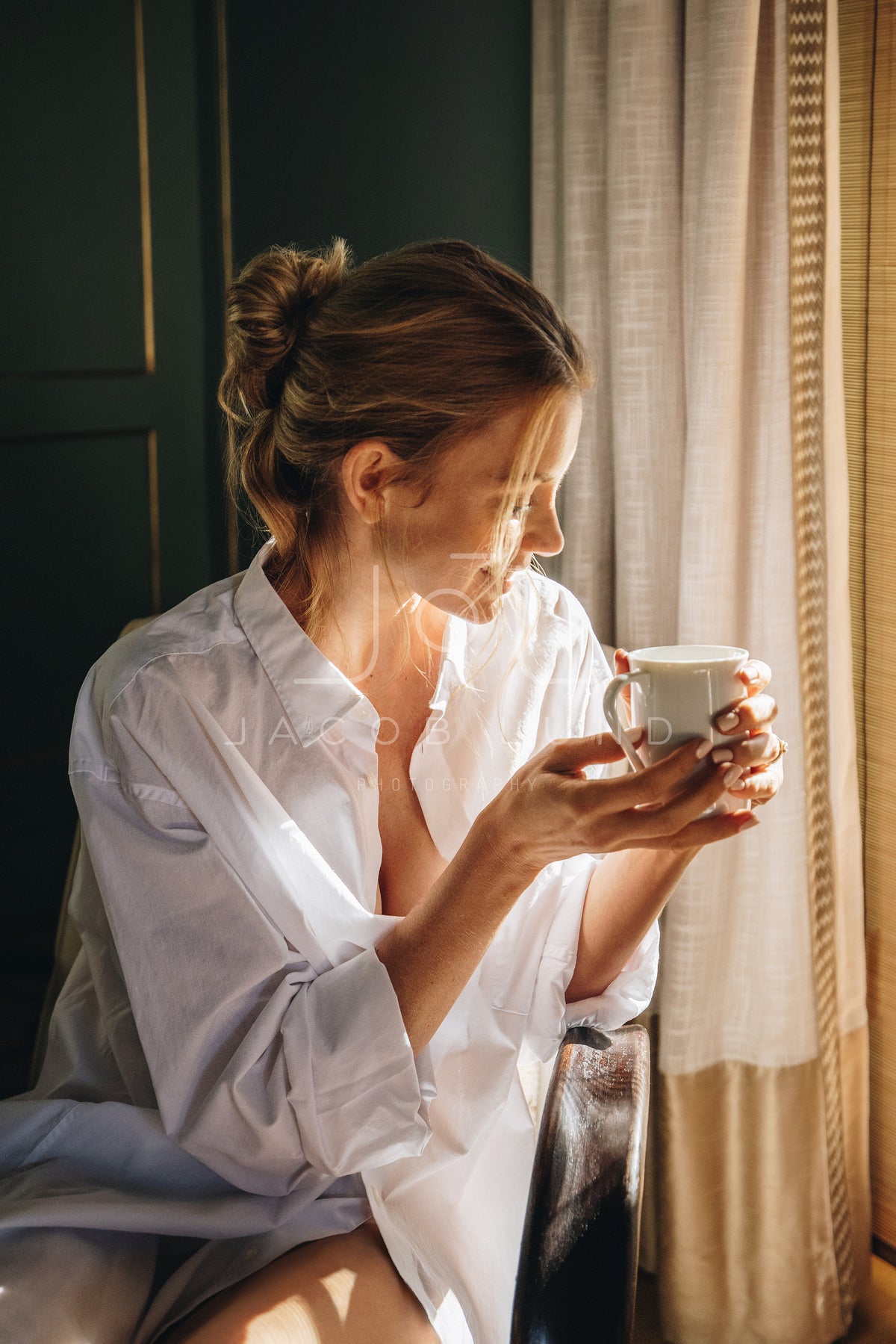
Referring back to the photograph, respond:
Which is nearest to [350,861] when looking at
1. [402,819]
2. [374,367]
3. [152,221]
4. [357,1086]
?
[402,819]

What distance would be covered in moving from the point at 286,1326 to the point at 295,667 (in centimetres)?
59

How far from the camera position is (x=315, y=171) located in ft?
6.48

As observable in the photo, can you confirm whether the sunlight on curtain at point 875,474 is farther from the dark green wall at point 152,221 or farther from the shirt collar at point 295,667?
the shirt collar at point 295,667

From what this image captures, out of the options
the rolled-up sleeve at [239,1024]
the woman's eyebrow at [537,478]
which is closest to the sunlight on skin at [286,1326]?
the rolled-up sleeve at [239,1024]

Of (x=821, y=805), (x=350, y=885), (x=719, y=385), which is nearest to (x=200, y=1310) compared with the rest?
(x=350, y=885)

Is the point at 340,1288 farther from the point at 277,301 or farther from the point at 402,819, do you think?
the point at 277,301

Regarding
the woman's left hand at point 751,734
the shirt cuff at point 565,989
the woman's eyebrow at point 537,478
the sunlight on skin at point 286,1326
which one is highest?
the woman's eyebrow at point 537,478

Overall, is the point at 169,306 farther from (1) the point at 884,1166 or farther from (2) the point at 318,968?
(1) the point at 884,1166

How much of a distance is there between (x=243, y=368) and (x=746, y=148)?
701 millimetres

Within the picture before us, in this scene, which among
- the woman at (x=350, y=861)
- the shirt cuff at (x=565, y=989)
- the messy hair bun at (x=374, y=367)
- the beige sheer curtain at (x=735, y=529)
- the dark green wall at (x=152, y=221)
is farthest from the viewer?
the dark green wall at (x=152, y=221)

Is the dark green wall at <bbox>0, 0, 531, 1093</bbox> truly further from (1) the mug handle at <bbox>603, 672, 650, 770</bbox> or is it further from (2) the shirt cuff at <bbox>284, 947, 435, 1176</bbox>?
(1) the mug handle at <bbox>603, 672, 650, 770</bbox>

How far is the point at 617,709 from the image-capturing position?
3.15 feet

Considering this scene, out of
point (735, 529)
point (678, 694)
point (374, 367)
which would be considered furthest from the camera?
point (735, 529)

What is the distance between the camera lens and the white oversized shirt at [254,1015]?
1.03 meters
